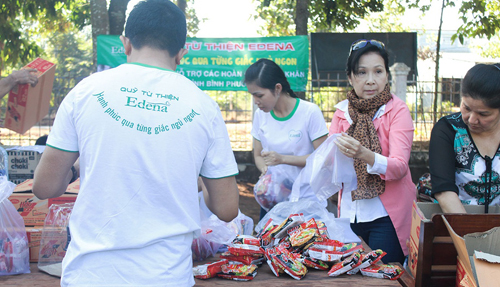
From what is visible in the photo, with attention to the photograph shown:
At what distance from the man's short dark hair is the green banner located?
582 cm

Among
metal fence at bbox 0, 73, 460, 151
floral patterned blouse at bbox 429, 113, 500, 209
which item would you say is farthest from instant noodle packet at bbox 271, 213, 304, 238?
metal fence at bbox 0, 73, 460, 151

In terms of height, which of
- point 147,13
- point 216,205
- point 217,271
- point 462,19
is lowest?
point 217,271

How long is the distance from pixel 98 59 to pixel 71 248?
6.28 meters

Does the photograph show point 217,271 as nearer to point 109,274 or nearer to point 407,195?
point 109,274

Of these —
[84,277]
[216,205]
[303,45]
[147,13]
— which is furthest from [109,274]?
[303,45]

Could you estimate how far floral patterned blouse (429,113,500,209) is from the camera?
1943 millimetres

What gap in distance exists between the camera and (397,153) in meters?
2.17

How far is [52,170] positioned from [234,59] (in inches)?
244

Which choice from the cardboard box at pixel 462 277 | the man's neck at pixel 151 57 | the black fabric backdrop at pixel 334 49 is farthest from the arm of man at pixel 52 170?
the black fabric backdrop at pixel 334 49

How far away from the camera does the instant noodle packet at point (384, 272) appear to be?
178 cm

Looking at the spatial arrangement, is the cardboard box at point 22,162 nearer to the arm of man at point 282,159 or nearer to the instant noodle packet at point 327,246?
the arm of man at point 282,159

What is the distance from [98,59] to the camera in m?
7.02

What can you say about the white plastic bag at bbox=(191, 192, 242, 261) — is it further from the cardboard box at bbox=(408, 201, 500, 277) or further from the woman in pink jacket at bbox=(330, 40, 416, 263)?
the cardboard box at bbox=(408, 201, 500, 277)

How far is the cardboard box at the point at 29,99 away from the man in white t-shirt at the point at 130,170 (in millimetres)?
1857
